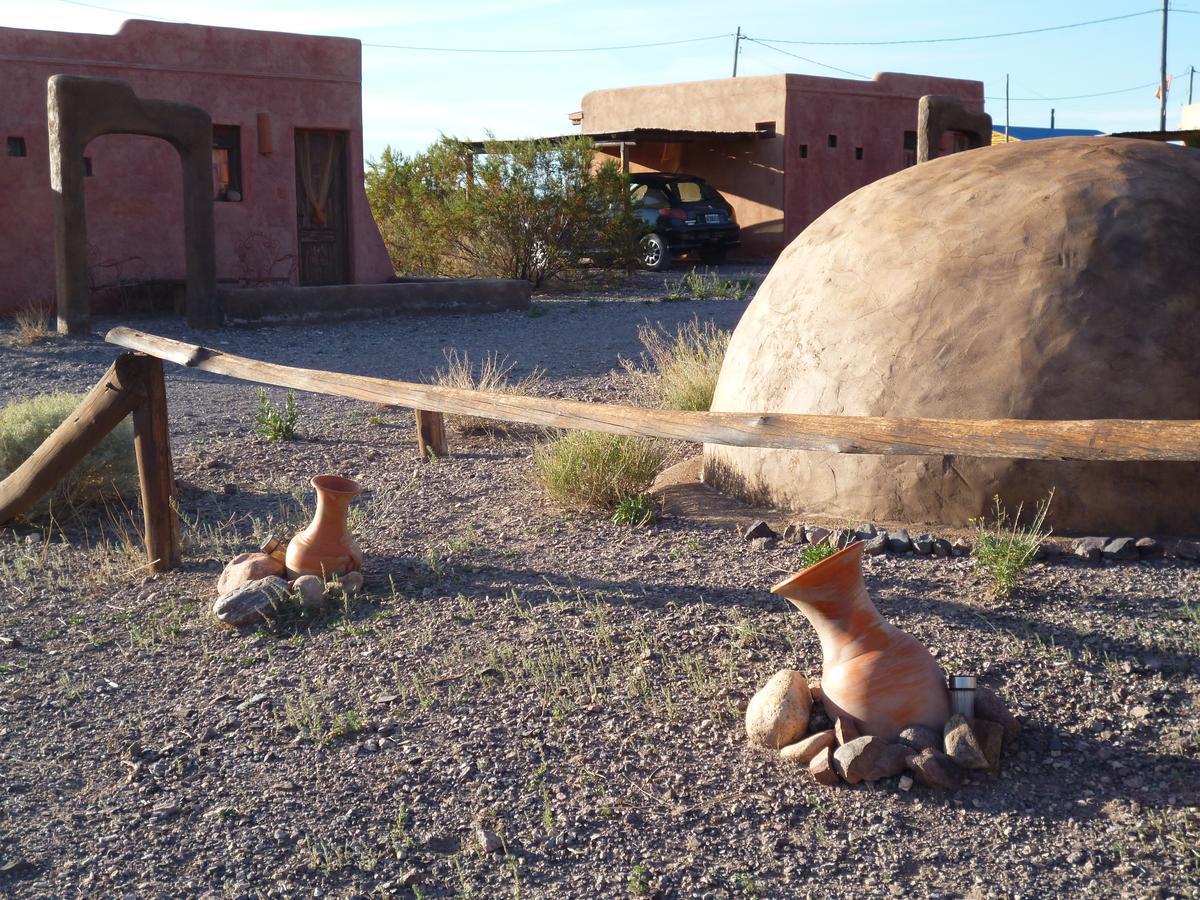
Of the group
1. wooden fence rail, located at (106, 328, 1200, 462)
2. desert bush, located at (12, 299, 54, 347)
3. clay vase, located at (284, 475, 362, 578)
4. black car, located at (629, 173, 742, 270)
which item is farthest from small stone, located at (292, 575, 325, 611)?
black car, located at (629, 173, 742, 270)

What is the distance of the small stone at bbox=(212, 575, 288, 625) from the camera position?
4957mm

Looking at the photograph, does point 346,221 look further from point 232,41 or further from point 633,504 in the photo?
point 633,504

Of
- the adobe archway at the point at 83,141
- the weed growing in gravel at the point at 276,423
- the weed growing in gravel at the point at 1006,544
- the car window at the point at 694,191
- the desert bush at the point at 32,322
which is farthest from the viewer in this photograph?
the car window at the point at 694,191

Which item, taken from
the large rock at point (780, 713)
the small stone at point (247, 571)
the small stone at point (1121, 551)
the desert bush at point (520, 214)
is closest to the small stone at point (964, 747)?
the large rock at point (780, 713)

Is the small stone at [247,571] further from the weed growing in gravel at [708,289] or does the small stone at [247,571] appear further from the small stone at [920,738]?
the weed growing in gravel at [708,289]

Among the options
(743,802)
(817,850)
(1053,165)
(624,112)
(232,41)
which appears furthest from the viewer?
(624,112)

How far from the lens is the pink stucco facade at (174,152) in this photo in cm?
1484

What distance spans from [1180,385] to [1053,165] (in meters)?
1.30

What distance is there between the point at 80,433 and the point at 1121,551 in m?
4.65

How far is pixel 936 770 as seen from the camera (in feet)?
11.1

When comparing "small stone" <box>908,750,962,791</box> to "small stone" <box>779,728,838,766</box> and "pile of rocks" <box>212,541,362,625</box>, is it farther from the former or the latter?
"pile of rocks" <box>212,541,362,625</box>

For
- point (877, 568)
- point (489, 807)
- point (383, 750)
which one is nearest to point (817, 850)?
point (489, 807)

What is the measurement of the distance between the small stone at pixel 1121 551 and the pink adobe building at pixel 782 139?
Result: 61.6ft

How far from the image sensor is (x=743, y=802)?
3430 millimetres
